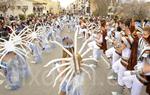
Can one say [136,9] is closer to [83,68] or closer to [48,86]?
[48,86]

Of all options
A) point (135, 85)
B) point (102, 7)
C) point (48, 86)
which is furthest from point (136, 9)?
point (135, 85)

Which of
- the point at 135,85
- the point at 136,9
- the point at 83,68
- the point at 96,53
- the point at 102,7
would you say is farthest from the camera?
the point at 102,7

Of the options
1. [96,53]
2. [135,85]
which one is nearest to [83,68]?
[135,85]

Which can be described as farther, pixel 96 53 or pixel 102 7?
pixel 102 7

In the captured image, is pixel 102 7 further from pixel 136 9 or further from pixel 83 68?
pixel 83 68

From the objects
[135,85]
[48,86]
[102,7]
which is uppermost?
[135,85]

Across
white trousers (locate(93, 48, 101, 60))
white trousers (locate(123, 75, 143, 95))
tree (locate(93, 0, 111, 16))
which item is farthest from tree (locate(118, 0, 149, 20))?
white trousers (locate(123, 75, 143, 95))

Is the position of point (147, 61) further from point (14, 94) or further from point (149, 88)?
point (14, 94)

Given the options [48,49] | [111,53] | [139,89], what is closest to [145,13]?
[48,49]

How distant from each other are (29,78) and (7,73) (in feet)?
4.80

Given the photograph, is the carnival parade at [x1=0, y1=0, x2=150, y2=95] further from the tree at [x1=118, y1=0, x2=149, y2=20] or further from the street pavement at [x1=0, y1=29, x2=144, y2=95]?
the tree at [x1=118, y1=0, x2=149, y2=20]

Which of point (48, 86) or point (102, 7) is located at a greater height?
point (48, 86)

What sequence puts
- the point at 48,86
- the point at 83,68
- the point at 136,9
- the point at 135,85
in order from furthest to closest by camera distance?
the point at 136,9 < the point at 48,86 < the point at 135,85 < the point at 83,68

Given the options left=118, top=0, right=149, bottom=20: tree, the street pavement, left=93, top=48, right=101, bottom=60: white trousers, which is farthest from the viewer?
left=118, top=0, right=149, bottom=20: tree
